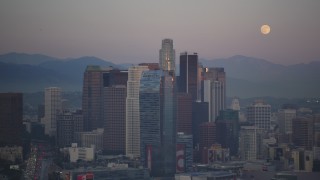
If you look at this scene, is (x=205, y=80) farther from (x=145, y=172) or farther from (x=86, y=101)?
(x=145, y=172)

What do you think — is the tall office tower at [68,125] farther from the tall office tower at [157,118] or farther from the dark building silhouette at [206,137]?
the dark building silhouette at [206,137]

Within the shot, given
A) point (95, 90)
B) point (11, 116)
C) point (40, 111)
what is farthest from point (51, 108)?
point (11, 116)

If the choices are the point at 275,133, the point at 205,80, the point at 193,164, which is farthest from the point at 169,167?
the point at 205,80

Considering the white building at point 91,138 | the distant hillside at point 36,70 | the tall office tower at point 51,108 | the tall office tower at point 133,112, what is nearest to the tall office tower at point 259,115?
the tall office tower at point 133,112

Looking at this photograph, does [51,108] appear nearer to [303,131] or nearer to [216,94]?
[216,94]

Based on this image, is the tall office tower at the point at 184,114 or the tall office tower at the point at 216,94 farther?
the tall office tower at the point at 216,94

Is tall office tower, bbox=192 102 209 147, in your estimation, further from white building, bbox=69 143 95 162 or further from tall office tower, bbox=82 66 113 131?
white building, bbox=69 143 95 162
